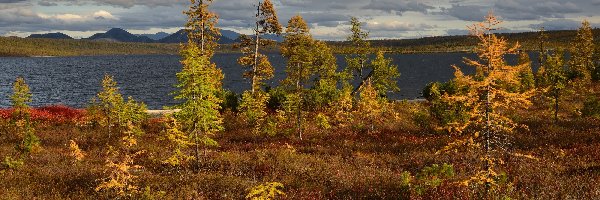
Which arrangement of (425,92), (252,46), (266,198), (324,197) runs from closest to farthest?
(266,198), (324,197), (252,46), (425,92)

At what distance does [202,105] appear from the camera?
48.4 feet

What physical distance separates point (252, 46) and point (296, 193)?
26.7 m

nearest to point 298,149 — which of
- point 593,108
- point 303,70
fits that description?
point 303,70

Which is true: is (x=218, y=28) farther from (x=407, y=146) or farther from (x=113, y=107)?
(x=407, y=146)

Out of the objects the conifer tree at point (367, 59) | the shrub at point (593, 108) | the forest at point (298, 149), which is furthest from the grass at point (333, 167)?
the conifer tree at point (367, 59)

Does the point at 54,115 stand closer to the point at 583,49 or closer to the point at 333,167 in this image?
Result: the point at 333,167

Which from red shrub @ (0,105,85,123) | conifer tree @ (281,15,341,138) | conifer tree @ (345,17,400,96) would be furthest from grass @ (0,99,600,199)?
conifer tree @ (345,17,400,96)

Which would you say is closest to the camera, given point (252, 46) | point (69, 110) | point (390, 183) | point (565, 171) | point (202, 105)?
point (390, 183)

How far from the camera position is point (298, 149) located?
20.4m

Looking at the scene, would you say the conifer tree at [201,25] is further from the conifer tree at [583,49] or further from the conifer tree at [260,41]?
the conifer tree at [583,49]

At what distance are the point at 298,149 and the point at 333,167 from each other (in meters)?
5.73

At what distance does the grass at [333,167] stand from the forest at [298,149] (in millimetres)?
55

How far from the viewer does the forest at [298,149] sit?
9.73m

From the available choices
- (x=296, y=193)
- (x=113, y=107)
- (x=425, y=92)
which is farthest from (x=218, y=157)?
(x=425, y=92)
